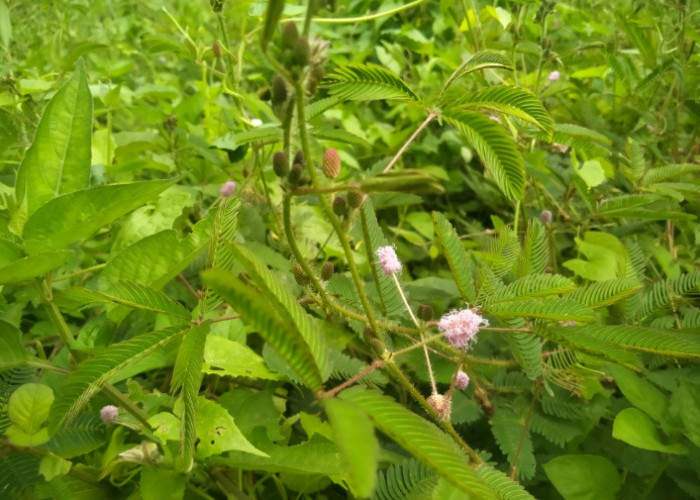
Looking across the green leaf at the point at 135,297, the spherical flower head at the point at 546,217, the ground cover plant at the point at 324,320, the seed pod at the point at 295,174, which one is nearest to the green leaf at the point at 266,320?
the ground cover plant at the point at 324,320

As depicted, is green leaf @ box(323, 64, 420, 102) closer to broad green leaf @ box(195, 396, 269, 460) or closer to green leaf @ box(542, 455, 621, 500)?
broad green leaf @ box(195, 396, 269, 460)

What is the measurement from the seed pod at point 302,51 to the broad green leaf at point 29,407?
539 mm

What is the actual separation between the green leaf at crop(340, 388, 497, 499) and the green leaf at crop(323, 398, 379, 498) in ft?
0.18

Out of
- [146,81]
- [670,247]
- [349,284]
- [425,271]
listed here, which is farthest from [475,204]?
[146,81]

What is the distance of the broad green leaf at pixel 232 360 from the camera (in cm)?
91

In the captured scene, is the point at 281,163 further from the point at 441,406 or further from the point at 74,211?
the point at 441,406

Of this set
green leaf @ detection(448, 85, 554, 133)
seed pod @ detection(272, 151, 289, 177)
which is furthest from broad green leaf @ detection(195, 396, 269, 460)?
green leaf @ detection(448, 85, 554, 133)

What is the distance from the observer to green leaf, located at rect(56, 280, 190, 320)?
2.33 ft

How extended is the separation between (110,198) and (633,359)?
0.71 meters

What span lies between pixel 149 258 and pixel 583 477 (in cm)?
76

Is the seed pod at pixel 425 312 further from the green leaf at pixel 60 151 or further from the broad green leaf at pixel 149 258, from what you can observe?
the green leaf at pixel 60 151

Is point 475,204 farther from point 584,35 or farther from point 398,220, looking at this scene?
point 584,35

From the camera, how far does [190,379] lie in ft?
2.19

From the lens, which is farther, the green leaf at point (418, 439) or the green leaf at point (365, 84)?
the green leaf at point (365, 84)
